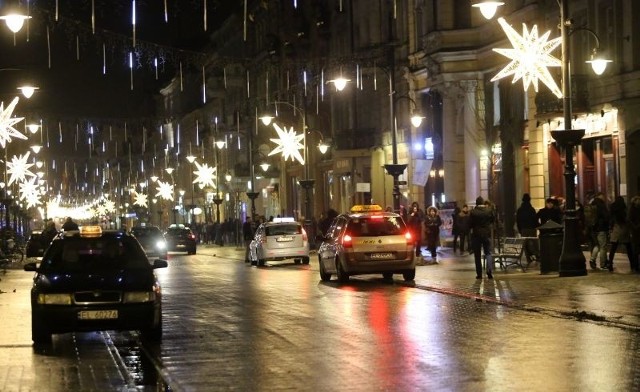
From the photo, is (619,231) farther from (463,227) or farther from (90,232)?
(90,232)

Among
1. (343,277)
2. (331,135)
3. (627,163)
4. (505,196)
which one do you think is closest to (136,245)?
(343,277)

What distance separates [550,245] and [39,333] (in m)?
14.8

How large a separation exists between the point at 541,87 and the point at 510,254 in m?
10.1

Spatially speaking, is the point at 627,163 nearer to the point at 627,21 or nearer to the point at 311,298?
the point at 627,21

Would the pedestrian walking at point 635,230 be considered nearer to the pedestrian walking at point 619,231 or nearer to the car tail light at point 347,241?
the pedestrian walking at point 619,231

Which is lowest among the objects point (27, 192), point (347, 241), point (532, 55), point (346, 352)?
point (346, 352)

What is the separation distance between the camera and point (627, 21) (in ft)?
110

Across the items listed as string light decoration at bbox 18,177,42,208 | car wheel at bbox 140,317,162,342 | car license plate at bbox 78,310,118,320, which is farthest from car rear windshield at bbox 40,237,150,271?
string light decoration at bbox 18,177,42,208

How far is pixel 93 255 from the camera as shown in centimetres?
1659

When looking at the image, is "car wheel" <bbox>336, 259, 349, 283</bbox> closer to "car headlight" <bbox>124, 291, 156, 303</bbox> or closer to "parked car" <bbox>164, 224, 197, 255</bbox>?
"car headlight" <bbox>124, 291, 156, 303</bbox>

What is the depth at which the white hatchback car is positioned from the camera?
3981 centimetres

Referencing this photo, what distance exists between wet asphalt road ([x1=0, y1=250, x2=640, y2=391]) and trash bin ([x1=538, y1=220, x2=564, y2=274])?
5.55 m

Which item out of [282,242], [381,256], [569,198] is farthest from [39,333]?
[282,242]

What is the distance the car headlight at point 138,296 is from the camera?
15.7 metres
